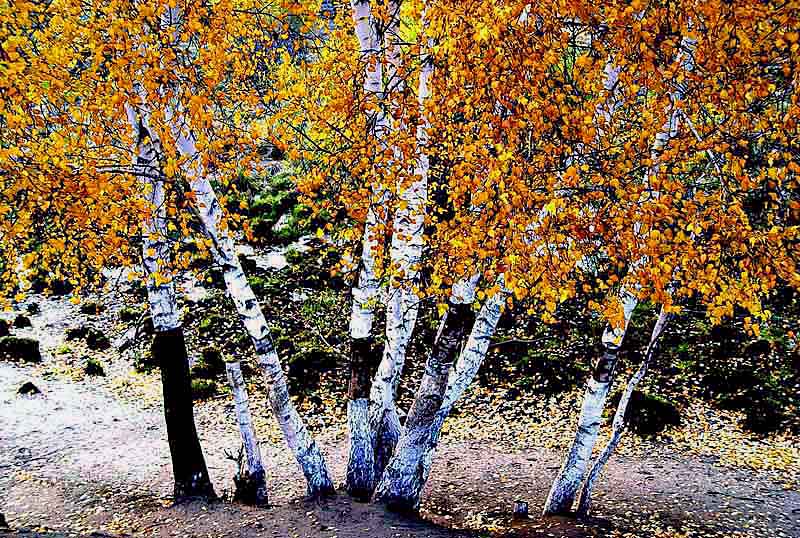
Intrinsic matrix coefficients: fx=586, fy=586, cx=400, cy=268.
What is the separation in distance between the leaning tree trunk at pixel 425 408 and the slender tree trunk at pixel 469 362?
8cm

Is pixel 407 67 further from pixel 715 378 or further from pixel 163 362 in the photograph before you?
pixel 715 378

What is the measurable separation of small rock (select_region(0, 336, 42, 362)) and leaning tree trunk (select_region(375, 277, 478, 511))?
12741 mm

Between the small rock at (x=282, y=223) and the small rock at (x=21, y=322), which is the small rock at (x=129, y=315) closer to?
the small rock at (x=21, y=322)

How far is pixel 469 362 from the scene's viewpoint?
6941 mm

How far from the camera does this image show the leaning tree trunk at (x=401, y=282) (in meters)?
6.42

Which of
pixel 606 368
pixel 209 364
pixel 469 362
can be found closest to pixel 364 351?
pixel 469 362

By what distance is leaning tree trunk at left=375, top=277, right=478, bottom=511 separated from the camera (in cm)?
620

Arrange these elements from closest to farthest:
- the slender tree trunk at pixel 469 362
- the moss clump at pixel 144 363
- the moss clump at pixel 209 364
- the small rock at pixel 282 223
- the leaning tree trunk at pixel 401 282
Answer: the leaning tree trunk at pixel 401 282 < the slender tree trunk at pixel 469 362 < the moss clump at pixel 209 364 < the moss clump at pixel 144 363 < the small rock at pixel 282 223

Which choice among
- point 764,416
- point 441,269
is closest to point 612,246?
point 441,269

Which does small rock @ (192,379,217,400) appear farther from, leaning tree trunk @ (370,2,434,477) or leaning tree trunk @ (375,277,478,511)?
leaning tree trunk @ (375,277,478,511)

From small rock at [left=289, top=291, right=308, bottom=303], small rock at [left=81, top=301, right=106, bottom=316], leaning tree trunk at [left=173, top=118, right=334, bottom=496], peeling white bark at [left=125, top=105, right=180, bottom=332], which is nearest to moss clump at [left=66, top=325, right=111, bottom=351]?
small rock at [left=81, top=301, right=106, bottom=316]

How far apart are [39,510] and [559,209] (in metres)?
9.32

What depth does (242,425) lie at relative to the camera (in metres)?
7.75

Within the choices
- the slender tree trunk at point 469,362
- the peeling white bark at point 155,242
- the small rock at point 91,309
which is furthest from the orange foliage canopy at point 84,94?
the small rock at point 91,309
